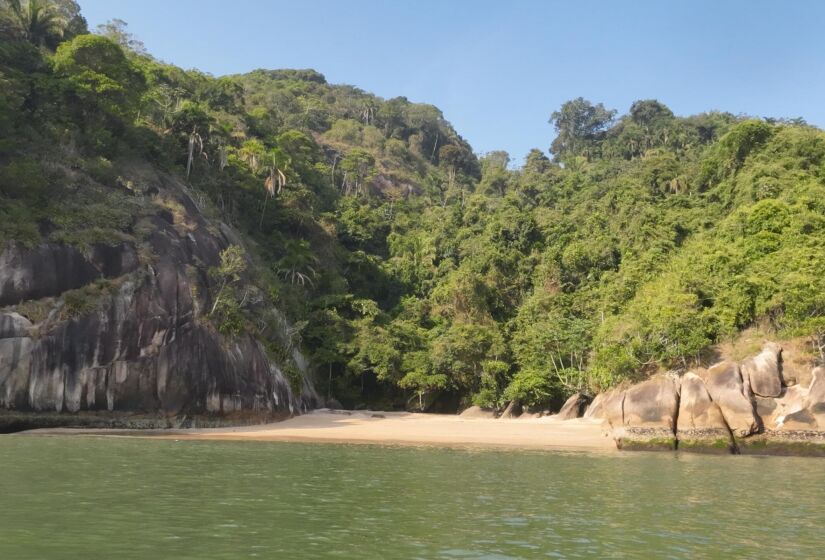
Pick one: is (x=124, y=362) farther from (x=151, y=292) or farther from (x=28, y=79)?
(x=28, y=79)

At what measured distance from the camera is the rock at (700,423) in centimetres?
2508

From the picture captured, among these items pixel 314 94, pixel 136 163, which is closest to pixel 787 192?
pixel 136 163

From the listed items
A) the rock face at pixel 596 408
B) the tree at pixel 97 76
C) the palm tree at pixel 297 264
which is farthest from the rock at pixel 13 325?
the rock face at pixel 596 408

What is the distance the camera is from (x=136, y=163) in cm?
4144

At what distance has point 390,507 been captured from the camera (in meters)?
12.2

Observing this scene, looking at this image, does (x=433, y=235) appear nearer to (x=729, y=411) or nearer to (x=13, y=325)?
(x=729, y=411)

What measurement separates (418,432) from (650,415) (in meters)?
12.0

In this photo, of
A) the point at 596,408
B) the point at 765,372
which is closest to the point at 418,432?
the point at 596,408

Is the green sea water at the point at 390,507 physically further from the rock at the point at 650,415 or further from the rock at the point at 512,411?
the rock at the point at 512,411

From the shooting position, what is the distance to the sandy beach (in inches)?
1099

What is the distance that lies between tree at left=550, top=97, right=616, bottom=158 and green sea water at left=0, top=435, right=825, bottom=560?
88.4 m

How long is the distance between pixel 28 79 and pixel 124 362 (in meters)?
21.7

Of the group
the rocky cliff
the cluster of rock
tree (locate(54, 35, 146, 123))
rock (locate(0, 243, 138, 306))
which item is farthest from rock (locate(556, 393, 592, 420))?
tree (locate(54, 35, 146, 123))

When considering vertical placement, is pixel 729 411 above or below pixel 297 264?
below
